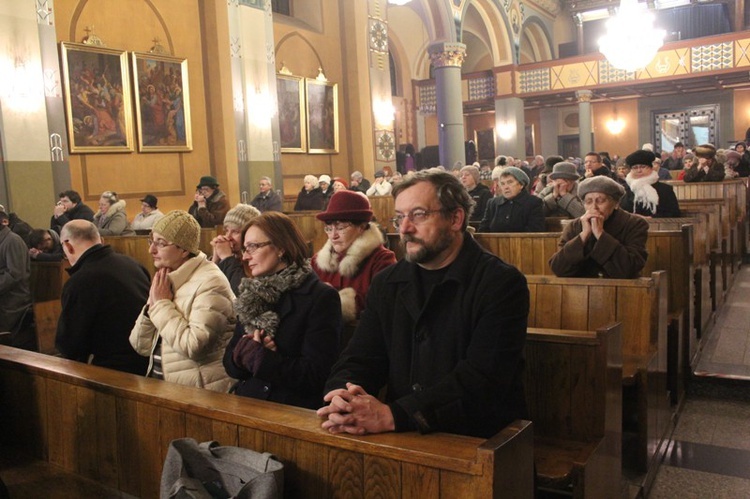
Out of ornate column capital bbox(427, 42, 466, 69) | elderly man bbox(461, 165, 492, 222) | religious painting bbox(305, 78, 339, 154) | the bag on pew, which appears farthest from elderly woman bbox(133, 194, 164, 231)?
ornate column capital bbox(427, 42, 466, 69)

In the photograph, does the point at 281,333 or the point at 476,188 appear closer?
the point at 281,333

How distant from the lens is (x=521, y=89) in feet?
71.2

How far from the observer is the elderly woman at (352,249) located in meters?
3.36

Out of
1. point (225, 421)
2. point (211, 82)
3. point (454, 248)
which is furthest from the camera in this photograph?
point (211, 82)

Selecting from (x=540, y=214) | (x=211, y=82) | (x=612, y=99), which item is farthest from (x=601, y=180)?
(x=612, y=99)

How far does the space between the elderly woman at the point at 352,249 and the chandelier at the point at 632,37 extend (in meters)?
10.7

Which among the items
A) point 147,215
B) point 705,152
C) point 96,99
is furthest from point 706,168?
point 96,99

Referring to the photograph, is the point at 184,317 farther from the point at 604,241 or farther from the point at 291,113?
the point at 291,113

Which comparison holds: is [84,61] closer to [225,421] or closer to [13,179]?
[13,179]

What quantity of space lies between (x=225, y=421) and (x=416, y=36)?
2303cm

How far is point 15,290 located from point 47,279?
2.05ft

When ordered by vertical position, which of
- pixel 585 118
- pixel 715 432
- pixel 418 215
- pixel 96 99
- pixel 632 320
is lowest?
pixel 715 432

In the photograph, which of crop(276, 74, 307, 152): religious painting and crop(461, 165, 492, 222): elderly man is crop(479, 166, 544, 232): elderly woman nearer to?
crop(461, 165, 492, 222): elderly man

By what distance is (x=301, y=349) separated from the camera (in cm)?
255
